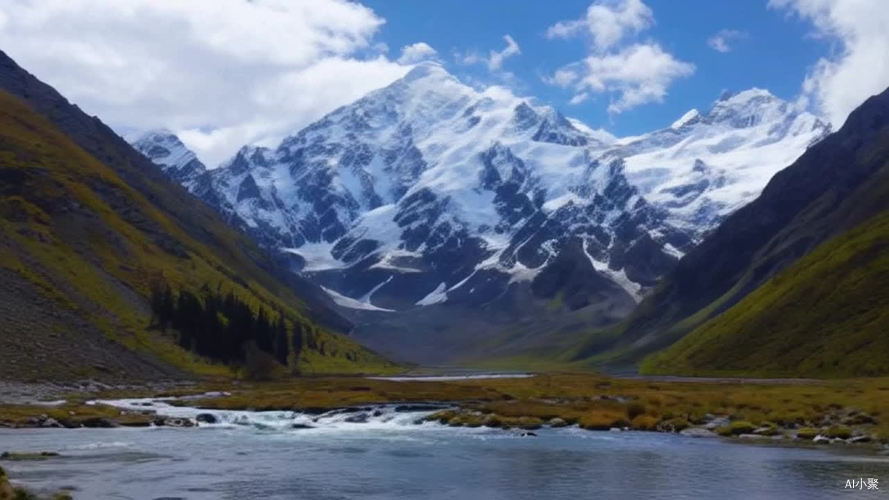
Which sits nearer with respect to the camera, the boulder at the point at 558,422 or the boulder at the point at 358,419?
the boulder at the point at 558,422

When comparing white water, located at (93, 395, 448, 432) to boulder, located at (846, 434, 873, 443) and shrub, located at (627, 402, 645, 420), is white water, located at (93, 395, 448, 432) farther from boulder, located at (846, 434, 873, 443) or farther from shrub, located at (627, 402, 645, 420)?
boulder, located at (846, 434, 873, 443)

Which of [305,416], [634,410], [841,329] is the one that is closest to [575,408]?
[634,410]

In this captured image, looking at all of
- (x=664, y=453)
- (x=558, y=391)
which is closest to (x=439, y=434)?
(x=664, y=453)

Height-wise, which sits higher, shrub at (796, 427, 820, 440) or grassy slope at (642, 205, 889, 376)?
grassy slope at (642, 205, 889, 376)

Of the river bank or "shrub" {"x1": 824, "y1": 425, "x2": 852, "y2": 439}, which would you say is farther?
the river bank

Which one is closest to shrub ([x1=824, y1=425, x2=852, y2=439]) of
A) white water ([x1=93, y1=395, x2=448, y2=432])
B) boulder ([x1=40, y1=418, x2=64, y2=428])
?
white water ([x1=93, y1=395, x2=448, y2=432])

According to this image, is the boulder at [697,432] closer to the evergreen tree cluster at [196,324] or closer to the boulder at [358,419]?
the boulder at [358,419]

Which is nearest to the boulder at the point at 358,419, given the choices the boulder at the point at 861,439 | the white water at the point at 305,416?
the white water at the point at 305,416

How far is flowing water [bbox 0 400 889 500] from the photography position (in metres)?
60.2

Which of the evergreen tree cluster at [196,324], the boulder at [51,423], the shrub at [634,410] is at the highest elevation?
the evergreen tree cluster at [196,324]

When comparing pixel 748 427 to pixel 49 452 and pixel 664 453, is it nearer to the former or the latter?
pixel 664 453

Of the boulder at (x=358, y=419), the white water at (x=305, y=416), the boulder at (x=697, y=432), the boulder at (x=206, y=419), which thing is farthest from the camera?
the boulder at (x=358, y=419)

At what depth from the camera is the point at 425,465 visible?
2889 inches

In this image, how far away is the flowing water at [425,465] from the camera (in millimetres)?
60250
